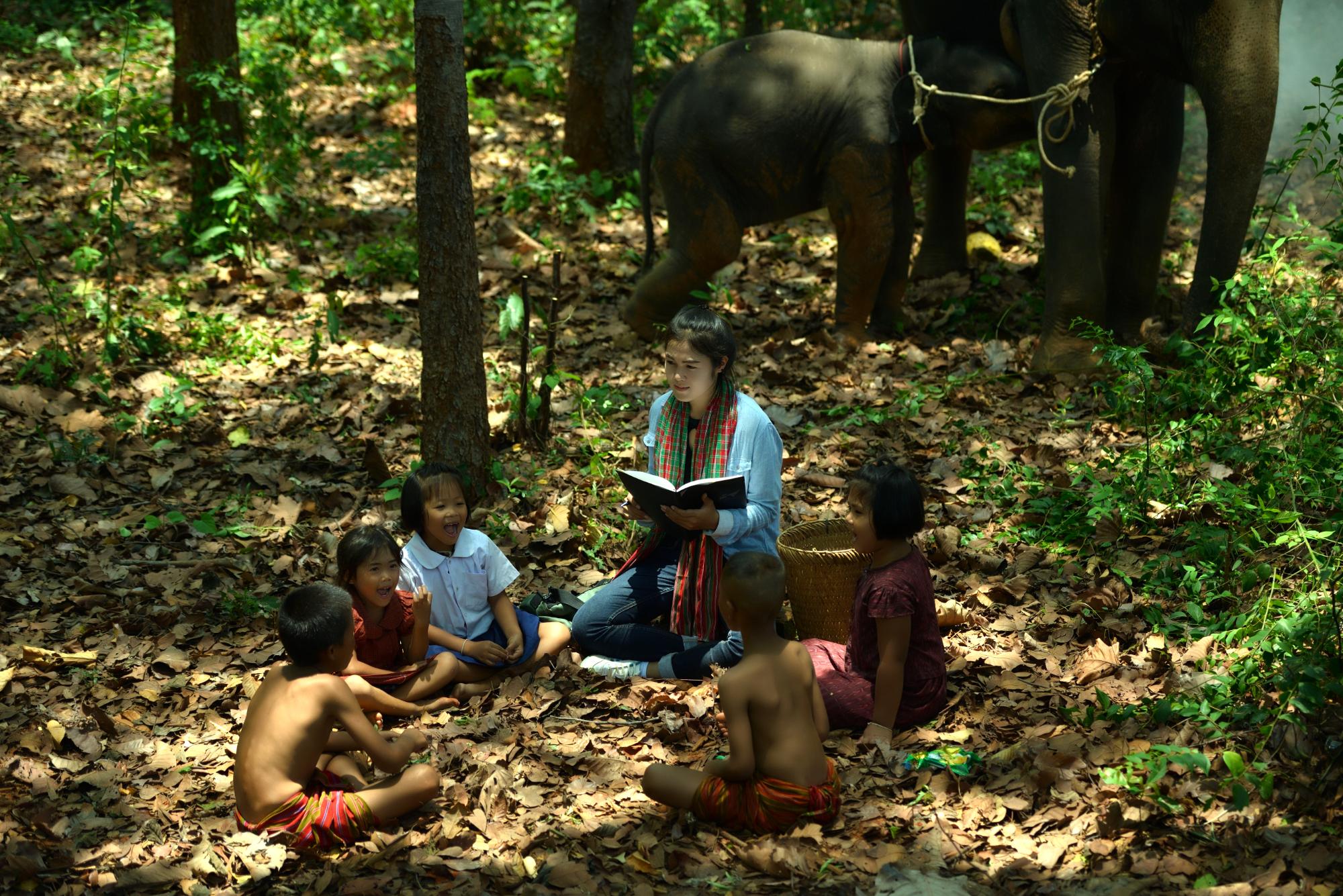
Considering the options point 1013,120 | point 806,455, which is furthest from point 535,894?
point 1013,120

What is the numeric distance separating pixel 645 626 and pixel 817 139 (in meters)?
4.56

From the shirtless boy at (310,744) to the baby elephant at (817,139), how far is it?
5263 mm

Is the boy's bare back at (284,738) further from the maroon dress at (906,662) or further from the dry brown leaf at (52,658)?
the maroon dress at (906,662)

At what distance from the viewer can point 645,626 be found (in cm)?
556

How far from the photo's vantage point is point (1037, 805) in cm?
438

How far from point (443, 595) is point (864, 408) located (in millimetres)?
3428

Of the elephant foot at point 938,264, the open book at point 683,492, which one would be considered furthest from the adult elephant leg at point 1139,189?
the open book at point 683,492

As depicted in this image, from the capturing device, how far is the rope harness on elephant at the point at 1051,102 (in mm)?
7672

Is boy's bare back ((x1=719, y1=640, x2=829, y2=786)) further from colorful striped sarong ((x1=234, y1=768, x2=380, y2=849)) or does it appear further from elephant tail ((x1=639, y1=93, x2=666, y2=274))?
elephant tail ((x1=639, y1=93, x2=666, y2=274))

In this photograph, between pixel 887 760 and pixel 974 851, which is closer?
pixel 974 851

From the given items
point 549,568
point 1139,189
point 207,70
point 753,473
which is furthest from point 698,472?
point 207,70

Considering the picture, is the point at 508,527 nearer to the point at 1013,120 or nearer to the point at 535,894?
the point at 535,894

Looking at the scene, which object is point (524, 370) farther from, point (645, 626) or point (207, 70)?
point (207, 70)

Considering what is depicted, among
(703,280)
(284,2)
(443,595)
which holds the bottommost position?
(443,595)
